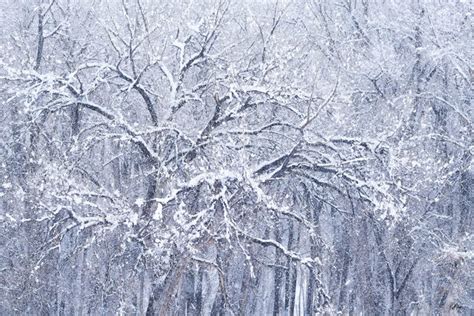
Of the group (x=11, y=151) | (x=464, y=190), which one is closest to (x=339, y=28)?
(x=464, y=190)

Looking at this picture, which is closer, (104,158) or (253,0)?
(104,158)

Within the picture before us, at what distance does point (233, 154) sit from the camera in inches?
653

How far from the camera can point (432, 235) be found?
2283cm

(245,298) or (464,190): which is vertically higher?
(464,190)

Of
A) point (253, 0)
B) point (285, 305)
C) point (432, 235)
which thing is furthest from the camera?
point (285, 305)

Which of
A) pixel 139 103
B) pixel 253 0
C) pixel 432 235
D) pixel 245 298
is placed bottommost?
pixel 245 298

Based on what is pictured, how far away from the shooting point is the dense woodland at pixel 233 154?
16.4 meters

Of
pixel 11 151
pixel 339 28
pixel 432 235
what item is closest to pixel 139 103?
pixel 11 151

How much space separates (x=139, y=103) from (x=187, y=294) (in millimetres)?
6445

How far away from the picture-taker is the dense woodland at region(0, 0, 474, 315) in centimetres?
1642

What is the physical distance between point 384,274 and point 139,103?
891 cm

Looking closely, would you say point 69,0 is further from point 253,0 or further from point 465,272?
point 465,272

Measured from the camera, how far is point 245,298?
81.0 ft

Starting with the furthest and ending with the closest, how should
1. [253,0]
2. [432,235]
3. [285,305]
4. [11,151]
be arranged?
[285,305]
[253,0]
[432,235]
[11,151]
